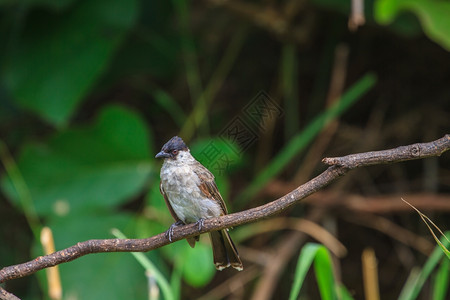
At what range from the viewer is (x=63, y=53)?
14.7 feet

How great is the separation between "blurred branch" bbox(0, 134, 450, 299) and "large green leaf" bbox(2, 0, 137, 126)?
227cm

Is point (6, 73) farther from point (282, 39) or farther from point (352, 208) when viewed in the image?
point (352, 208)

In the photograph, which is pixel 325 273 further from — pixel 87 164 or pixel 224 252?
pixel 87 164

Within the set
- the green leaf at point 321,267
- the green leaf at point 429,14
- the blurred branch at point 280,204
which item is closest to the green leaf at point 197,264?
the green leaf at point 321,267

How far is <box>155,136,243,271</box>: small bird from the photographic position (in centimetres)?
321

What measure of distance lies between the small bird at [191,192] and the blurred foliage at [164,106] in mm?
506

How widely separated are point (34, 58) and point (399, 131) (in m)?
2.69

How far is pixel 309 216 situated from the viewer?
4.85 metres

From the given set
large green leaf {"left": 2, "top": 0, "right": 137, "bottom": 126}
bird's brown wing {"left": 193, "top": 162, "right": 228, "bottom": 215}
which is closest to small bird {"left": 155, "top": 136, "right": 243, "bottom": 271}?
bird's brown wing {"left": 193, "top": 162, "right": 228, "bottom": 215}

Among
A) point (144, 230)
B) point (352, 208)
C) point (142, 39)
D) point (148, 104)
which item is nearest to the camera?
point (144, 230)

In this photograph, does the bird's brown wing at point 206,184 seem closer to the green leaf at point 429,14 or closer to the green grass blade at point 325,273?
the green grass blade at point 325,273

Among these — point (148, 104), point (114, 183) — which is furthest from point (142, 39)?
point (114, 183)

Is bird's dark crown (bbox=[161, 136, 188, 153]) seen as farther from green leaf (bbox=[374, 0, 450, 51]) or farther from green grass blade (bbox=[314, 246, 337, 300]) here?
green leaf (bbox=[374, 0, 450, 51])

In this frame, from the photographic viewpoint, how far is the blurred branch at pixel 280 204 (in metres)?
1.84
